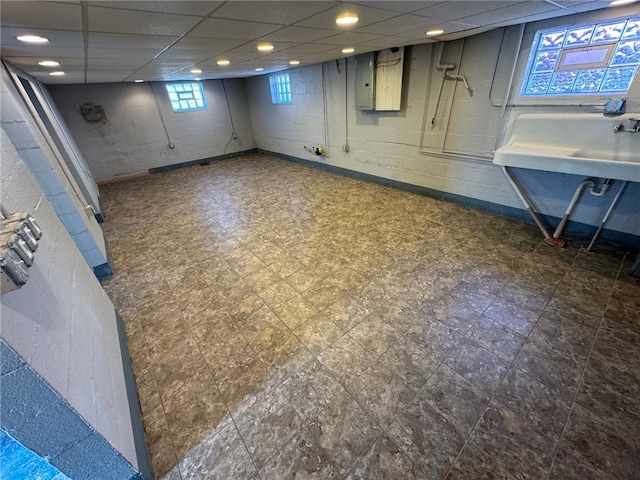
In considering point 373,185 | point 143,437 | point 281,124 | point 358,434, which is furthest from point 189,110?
point 358,434

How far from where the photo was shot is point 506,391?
1433mm

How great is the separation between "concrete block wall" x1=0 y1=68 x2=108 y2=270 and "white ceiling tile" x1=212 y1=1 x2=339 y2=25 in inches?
70.8

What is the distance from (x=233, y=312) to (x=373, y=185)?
10.8ft

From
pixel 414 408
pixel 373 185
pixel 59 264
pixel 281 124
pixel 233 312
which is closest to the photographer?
pixel 59 264

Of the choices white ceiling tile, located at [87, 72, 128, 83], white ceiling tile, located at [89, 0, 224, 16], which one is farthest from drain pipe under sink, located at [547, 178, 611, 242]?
white ceiling tile, located at [87, 72, 128, 83]

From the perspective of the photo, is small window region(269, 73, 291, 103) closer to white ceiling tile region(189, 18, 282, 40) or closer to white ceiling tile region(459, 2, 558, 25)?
white ceiling tile region(189, 18, 282, 40)

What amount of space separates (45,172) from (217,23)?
1884 mm

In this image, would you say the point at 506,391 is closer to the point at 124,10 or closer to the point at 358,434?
the point at 358,434

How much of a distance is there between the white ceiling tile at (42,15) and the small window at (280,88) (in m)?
4.60

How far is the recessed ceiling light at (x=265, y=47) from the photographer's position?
8.18 ft

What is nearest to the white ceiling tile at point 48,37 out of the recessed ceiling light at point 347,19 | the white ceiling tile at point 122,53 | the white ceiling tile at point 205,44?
the white ceiling tile at point 122,53

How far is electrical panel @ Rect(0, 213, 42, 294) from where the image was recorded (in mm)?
674

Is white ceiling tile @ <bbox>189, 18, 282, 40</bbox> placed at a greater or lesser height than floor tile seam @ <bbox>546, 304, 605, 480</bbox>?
greater

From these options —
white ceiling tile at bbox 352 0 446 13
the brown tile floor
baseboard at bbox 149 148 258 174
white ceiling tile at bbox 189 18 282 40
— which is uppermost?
white ceiling tile at bbox 189 18 282 40
